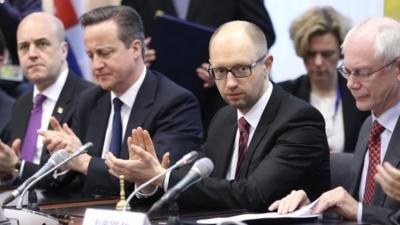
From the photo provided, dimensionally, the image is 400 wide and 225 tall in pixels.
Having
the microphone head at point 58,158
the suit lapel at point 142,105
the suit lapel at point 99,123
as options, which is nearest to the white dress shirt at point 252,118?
the suit lapel at point 142,105

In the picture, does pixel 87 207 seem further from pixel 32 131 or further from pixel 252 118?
pixel 32 131

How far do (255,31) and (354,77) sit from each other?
25.8 inches

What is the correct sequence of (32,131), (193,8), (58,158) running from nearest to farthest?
(58,158), (32,131), (193,8)

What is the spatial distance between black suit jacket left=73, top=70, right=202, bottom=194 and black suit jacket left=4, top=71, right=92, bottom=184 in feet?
1.29

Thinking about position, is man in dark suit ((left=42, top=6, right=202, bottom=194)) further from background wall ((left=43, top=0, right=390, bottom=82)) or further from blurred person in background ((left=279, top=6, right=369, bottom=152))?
background wall ((left=43, top=0, right=390, bottom=82))

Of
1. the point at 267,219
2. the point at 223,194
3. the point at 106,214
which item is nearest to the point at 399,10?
the point at 223,194

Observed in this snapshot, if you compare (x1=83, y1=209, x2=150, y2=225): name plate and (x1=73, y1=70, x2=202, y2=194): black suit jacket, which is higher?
(x1=73, y1=70, x2=202, y2=194): black suit jacket

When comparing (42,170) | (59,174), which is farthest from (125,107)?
(42,170)

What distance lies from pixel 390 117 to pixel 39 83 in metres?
2.80

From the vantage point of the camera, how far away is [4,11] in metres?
7.34

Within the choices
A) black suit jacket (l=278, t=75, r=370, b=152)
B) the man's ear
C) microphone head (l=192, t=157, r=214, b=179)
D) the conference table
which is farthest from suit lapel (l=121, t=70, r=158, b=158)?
microphone head (l=192, t=157, r=214, b=179)

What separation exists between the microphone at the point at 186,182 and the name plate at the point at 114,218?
46 millimetres

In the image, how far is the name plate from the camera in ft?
10.9

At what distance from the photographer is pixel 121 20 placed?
556cm
